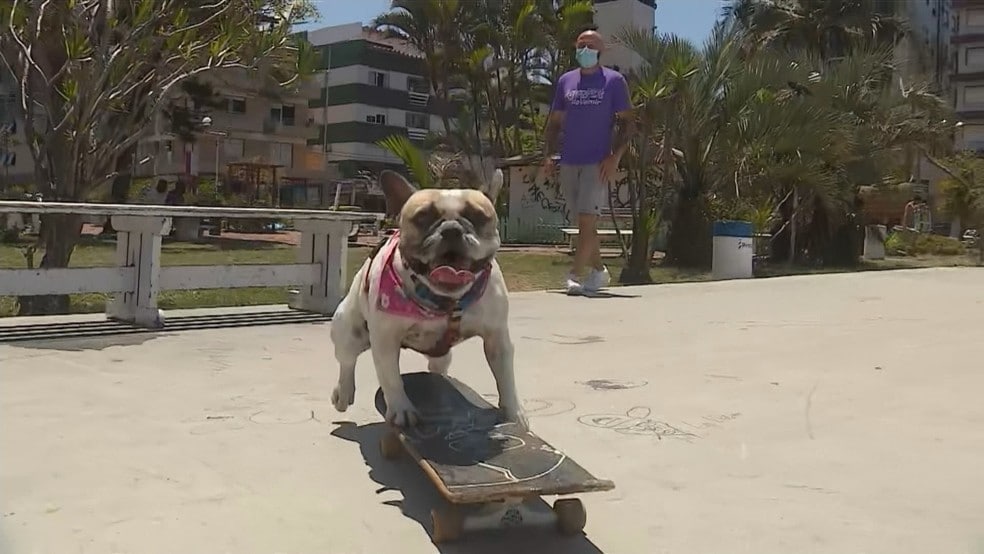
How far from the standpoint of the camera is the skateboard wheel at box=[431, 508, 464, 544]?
97.9 inches

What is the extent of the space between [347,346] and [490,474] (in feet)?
3.96

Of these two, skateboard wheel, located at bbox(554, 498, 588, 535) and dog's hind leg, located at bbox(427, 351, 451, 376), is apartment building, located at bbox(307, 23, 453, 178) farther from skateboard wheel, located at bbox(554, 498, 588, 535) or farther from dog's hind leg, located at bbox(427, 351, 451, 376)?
skateboard wheel, located at bbox(554, 498, 588, 535)

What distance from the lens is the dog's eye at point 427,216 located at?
111 inches

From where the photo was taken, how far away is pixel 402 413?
3021 millimetres

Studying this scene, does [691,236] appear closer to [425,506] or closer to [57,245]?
[57,245]

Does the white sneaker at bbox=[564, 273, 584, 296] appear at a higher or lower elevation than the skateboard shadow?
higher

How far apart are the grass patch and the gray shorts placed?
1.89m

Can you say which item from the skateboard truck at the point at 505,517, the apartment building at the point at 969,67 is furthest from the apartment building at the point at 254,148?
the skateboard truck at the point at 505,517

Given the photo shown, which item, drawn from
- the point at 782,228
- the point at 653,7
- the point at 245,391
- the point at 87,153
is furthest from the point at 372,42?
the point at 245,391

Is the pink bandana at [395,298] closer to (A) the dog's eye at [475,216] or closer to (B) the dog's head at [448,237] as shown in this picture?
(B) the dog's head at [448,237]

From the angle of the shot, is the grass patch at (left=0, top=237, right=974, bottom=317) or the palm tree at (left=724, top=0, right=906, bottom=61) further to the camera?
the palm tree at (left=724, top=0, right=906, bottom=61)

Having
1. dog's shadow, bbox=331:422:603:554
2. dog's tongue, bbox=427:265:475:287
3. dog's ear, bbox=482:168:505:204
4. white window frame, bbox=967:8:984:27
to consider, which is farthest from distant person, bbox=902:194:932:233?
white window frame, bbox=967:8:984:27

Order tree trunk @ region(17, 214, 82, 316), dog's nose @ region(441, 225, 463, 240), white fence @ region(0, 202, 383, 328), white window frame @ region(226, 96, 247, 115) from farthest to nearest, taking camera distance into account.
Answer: white window frame @ region(226, 96, 247, 115) < tree trunk @ region(17, 214, 82, 316) < white fence @ region(0, 202, 383, 328) < dog's nose @ region(441, 225, 463, 240)

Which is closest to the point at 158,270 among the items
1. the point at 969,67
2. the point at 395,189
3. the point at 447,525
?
the point at 395,189
